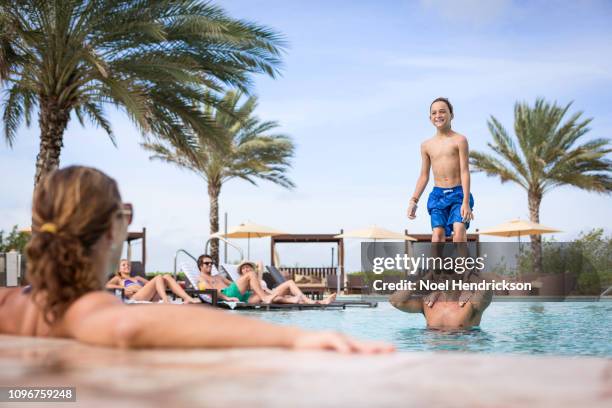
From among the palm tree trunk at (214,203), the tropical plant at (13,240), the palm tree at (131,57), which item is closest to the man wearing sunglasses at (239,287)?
the palm tree at (131,57)

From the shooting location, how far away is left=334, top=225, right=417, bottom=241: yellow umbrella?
80.7 ft

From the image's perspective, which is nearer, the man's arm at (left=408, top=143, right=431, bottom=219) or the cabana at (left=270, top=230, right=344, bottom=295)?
the man's arm at (left=408, top=143, right=431, bottom=219)

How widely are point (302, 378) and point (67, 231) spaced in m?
0.77

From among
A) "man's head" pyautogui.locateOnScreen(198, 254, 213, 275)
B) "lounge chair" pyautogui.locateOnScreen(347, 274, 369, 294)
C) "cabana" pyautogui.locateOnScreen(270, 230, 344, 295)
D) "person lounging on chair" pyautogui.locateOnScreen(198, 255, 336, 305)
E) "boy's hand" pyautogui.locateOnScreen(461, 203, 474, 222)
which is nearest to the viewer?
"boy's hand" pyautogui.locateOnScreen(461, 203, 474, 222)

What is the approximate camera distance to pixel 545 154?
24.3m

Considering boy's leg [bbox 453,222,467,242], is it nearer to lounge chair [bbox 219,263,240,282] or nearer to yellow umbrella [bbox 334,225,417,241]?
lounge chair [bbox 219,263,240,282]

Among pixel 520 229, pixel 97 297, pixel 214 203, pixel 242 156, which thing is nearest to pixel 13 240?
pixel 214 203

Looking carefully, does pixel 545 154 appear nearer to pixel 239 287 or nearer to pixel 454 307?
pixel 239 287

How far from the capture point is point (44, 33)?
12641mm

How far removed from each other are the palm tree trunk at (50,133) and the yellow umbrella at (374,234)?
42.7 feet

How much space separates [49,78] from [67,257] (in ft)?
40.7

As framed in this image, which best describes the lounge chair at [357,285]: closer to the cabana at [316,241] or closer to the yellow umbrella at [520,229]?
the cabana at [316,241]

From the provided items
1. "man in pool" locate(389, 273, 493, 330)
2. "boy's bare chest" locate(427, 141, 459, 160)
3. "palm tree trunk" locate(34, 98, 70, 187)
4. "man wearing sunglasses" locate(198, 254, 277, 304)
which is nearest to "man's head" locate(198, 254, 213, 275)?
"man wearing sunglasses" locate(198, 254, 277, 304)

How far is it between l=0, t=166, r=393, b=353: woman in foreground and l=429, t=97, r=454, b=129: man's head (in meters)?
6.85
